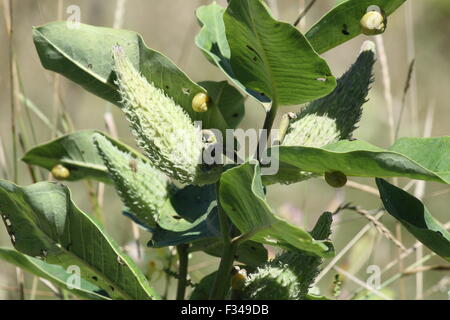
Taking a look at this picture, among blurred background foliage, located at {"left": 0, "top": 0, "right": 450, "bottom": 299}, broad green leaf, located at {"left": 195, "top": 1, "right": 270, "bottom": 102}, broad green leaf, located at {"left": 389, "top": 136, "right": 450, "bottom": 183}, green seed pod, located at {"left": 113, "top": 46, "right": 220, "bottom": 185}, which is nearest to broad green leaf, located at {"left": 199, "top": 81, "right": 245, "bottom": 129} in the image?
broad green leaf, located at {"left": 195, "top": 1, "right": 270, "bottom": 102}

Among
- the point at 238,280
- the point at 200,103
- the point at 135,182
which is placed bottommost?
the point at 238,280

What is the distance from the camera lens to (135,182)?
1.05 metres

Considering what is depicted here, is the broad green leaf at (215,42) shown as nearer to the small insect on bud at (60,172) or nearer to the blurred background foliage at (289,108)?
the small insect on bud at (60,172)

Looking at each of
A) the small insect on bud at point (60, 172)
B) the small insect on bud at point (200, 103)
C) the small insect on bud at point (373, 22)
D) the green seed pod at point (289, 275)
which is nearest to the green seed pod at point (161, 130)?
the small insect on bud at point (200, 103)

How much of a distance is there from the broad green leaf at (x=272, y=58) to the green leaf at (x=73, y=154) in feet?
1.21

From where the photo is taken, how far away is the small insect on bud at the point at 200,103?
3.18 feet

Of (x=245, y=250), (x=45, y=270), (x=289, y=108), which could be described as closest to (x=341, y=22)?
(x=245, y=250)

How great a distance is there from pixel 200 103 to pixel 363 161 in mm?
246

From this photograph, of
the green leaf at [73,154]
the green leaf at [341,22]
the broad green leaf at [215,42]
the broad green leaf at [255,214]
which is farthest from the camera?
the green leaf at [73,154]

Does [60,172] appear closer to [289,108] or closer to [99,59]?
[99,59]

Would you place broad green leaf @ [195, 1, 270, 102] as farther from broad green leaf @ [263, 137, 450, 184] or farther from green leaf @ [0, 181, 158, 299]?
green leaf @ [0, 181, 158, 299]

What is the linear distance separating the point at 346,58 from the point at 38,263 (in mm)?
2534

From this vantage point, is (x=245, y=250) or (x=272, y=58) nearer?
(x=272, y=58)

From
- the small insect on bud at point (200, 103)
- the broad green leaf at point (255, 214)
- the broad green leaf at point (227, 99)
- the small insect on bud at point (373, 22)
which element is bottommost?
the broad green leaf at point (255, 214)
